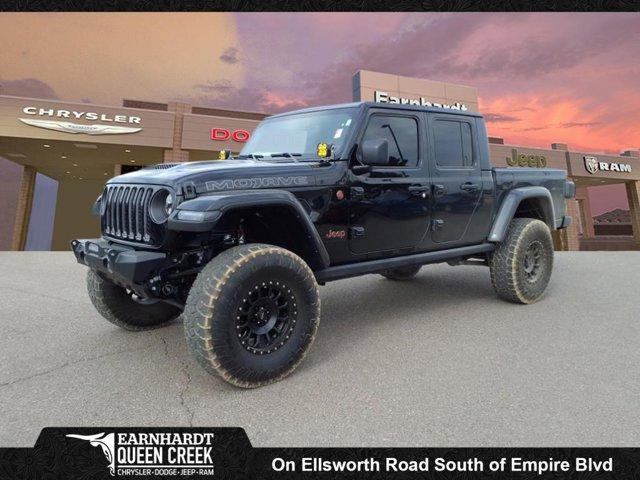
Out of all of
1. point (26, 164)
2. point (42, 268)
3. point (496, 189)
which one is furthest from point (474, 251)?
point (26, 164)

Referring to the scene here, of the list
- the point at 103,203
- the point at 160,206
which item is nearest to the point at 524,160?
the point at 103,203

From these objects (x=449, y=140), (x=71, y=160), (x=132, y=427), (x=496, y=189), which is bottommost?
(x=132, y=427)

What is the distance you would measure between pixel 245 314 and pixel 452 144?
291 centimetres

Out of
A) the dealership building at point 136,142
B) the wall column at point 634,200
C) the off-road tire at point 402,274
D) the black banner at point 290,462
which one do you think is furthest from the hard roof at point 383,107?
the wall column at point 634,200

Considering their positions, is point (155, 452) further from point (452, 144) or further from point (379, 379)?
point (452, 144)

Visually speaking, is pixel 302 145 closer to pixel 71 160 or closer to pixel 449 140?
pixel 449 140

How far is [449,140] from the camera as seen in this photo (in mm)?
4203

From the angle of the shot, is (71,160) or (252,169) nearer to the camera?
(252,169)

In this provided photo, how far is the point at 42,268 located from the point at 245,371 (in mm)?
7036

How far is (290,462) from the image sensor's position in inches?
76.9

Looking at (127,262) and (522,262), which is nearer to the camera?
(127,262)

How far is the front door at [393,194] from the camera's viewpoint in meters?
3.32

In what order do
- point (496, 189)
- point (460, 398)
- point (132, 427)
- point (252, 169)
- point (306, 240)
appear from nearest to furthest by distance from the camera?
point (132, 427) → point (460, 398) → point (252, 169) → point (306, 240) → point (496, 189)

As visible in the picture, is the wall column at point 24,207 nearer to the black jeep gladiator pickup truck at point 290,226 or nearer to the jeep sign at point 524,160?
the black jeep gladiator pickup truck at point 290,226
